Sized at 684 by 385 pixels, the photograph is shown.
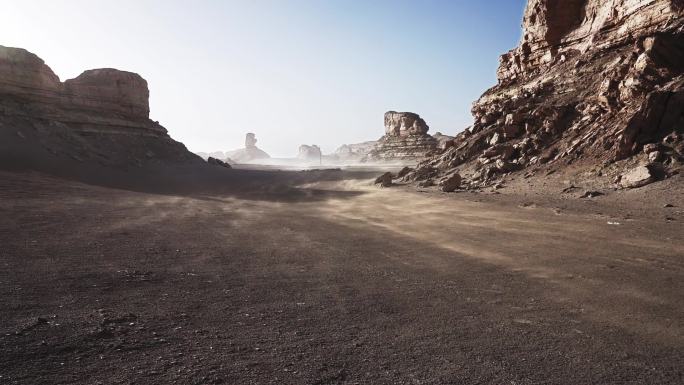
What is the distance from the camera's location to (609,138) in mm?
19391

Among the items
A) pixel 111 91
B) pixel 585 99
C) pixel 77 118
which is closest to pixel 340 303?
pixel 585 99

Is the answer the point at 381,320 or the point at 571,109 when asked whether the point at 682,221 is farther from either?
the point at 571,109

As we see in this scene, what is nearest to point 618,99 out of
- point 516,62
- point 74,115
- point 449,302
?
point 516,62

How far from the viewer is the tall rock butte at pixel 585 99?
1822cm

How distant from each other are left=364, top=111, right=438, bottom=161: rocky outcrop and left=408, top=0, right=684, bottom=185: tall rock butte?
32935 millimetres

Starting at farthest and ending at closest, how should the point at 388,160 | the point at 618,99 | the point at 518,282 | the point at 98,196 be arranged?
the point at 388,160 → the point at 618,99 → the point at 98,196 → the point at 518,282

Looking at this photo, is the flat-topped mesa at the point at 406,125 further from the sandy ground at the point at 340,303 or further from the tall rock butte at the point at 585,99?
the sandy ground at the point at 340,303

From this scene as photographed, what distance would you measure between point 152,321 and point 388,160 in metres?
68.8

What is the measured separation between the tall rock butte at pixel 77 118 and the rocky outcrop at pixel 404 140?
3699 cm

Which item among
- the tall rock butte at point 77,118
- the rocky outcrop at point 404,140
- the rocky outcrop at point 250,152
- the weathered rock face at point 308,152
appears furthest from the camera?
the weathered rock face at point 308,152

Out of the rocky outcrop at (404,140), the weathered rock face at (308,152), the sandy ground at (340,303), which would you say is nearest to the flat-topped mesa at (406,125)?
the rocky outcrop at (404,140)

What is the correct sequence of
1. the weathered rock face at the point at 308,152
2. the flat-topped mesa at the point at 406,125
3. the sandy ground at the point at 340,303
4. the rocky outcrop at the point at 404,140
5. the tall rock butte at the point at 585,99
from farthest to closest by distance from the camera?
the weathered rock face at the point at 308,152, the flat-topped mesa at the point at 406,125, the rocky outcrop at the point at 404,140, the tall rock butte at the point at 585,99, the sandy ground at the point at 340,303

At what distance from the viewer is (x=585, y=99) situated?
2425 cm

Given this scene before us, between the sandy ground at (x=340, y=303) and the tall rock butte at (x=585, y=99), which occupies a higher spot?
the tall rock butte at (x=585, y=99)
